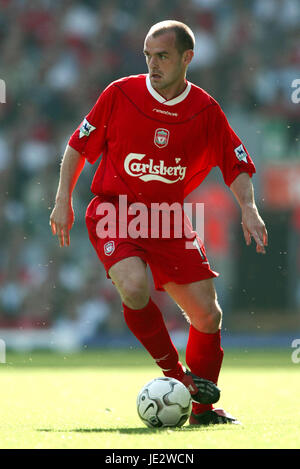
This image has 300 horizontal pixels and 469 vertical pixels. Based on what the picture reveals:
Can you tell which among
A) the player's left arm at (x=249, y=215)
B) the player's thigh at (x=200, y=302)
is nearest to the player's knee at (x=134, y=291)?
the player's thigh at (x=200, y=302)

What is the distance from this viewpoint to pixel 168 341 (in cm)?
512

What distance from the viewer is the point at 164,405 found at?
483 centimetres

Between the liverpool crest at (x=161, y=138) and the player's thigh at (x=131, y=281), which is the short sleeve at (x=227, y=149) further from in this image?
the player's thigh at (x=131, y=281)

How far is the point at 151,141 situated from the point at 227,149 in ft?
1.53

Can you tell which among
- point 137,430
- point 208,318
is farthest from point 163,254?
point 137,430

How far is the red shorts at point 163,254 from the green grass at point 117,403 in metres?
0.83

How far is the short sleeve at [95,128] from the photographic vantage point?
17.4 feet

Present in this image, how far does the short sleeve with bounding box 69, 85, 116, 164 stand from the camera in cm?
530

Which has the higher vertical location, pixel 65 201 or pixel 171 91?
pixel 171 91

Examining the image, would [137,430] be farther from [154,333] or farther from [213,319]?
[213,319]

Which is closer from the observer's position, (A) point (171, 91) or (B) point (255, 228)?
(B) point (255, 228)

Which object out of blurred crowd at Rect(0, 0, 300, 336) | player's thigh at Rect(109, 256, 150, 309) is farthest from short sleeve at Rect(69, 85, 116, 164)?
blurred crowd at Rect(0, 0, 300, 336)

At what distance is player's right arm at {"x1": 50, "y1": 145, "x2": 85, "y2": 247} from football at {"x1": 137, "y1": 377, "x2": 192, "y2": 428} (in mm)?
918

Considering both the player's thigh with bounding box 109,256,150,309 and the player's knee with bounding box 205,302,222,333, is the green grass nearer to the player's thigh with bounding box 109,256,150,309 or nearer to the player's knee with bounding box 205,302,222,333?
the player's knee with bounding box 205,302,222,333
